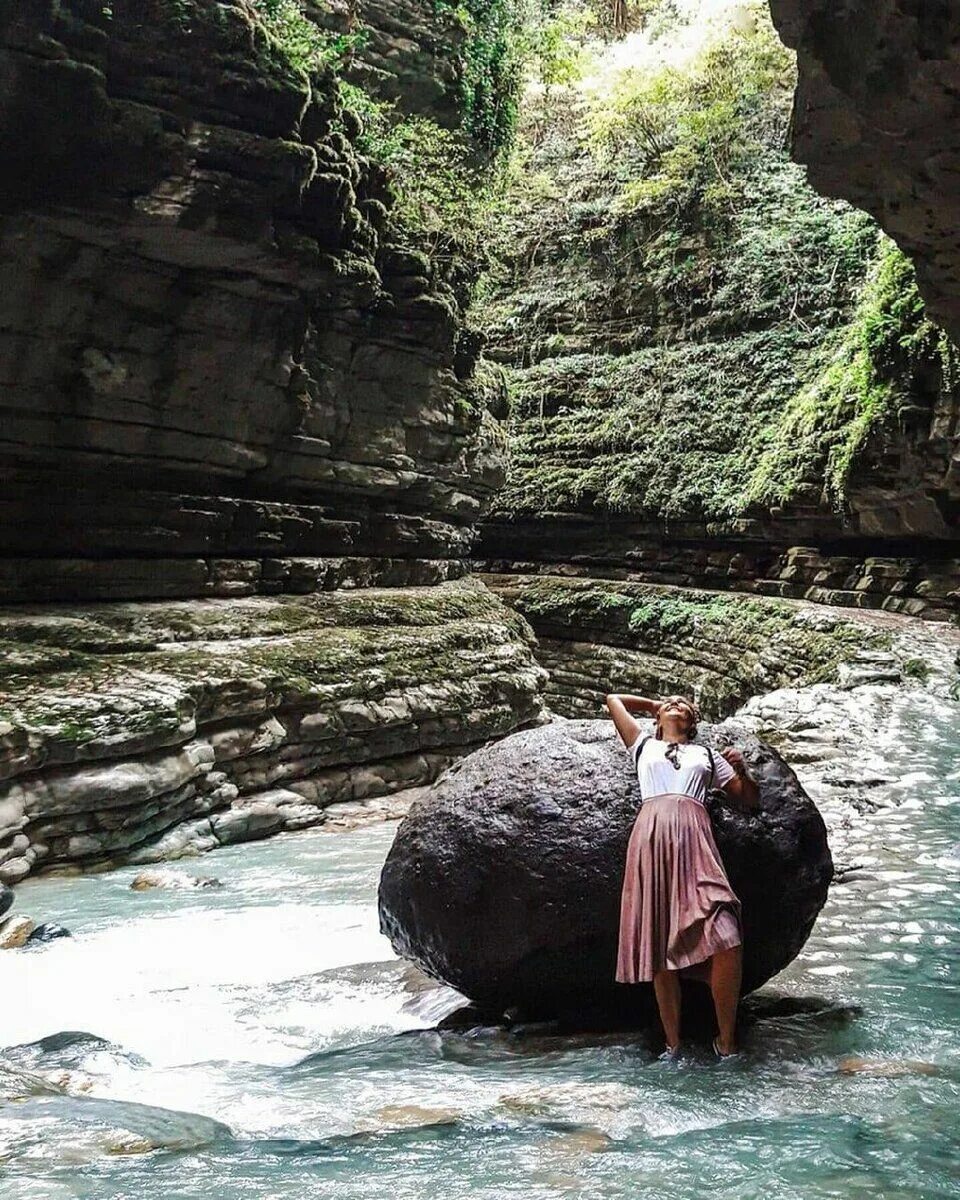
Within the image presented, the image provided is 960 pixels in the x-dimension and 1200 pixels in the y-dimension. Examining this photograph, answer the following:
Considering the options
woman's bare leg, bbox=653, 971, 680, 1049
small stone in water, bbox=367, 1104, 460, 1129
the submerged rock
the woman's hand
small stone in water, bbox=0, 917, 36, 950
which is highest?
the woman's hand

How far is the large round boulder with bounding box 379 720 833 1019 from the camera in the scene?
3861 millimetres

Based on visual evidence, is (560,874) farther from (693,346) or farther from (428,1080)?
(693,346)

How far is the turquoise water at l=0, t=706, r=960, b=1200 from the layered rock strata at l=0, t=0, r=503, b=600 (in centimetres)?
604

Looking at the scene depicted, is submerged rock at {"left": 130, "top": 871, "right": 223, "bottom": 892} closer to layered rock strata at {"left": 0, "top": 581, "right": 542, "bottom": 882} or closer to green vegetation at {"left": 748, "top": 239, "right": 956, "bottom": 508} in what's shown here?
layered rock strata at {"left": 0, "top": 581, "right": 542, "bottom": 882}

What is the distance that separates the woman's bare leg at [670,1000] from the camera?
3.57 meters


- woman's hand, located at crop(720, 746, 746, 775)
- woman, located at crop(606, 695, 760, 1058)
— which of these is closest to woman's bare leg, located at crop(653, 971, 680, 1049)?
woman, located at crop(606, 695, 760, 1058)

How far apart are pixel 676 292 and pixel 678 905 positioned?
2525cm

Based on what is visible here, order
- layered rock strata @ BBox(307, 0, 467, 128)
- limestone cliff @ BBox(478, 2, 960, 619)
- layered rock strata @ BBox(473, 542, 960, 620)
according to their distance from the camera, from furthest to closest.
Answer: limestone cliff @ BBox(478, 2, 960, 619) < layered rock strata @ BBox(473, 542, 960, 620) < layered rock strata @ BBox(307, 0, 467, 128)

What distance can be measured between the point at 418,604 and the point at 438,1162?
11.7 meters

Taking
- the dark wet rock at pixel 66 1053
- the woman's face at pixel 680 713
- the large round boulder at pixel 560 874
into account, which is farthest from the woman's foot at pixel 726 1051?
the dark wet rock at pixel 66 1053

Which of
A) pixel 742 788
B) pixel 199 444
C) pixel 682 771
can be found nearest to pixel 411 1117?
pixel 682 771

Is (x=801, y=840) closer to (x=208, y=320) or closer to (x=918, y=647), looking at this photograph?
(x=208, y=320)

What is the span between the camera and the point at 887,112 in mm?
5457

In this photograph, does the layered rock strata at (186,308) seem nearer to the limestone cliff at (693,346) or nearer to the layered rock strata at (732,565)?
the limestone cliff at (693,346)
